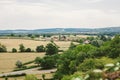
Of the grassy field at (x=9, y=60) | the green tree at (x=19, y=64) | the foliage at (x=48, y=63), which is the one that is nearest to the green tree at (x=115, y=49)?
the foliage at (x=48, y=63)

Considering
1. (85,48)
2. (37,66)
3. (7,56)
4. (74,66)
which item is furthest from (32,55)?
(74,66)

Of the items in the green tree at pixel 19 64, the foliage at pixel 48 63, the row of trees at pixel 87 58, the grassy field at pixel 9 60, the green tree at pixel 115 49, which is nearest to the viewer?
the row of trees at pixel 87 58

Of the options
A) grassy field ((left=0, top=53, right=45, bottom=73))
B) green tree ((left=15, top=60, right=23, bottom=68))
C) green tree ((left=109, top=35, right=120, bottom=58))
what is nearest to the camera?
green tree ((left=109, top=35, right=120, bottom=58))

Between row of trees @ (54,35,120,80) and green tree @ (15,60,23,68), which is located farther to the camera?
green tree @ (15,60,23,68)

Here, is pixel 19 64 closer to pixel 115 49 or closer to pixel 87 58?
pixel 87 58

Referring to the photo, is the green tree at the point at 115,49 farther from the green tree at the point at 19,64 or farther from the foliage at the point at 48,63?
the green tree at the point at 19,64

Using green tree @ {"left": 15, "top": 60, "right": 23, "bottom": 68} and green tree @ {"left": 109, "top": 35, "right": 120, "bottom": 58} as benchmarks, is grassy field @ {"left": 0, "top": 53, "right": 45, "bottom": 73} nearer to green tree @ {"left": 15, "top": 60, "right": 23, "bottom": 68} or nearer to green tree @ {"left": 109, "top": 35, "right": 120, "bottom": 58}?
green tree @ {"left": 15, "top": 60, "right": 23, "bottom": 68}

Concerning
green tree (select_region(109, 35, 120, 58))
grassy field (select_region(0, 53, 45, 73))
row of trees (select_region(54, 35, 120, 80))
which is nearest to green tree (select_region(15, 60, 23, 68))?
grassy field (select_region(0, 53, 45, 73))

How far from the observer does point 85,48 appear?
68.9 meters

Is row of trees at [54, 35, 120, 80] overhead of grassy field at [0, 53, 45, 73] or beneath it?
overhead

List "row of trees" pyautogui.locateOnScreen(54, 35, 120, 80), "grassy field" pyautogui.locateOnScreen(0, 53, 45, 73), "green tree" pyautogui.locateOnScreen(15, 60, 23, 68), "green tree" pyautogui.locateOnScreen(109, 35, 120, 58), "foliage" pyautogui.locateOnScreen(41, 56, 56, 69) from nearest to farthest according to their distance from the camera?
"row of trees" pyautogui.locateOnScreen(54, 35, 120, 80) < "green tree" pyautogui.locateOnScreen(109, 35, 120, 58) < "foliage" pyautogui.locateOnScreen(41, 56, 56, 69) < "grassy field" pyautogui.locateOnScreen(0, 53, 45, 73) < "green tree" pyautogui.locateOnScreen(15, 60, 23, 68)

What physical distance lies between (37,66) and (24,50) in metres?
39.5

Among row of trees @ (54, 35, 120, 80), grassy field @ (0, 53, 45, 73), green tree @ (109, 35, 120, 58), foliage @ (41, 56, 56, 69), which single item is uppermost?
green tree @ (109, 35, 120, 58)

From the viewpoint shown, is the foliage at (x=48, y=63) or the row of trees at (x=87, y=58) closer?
the row of trees at (x=87, y=58)
